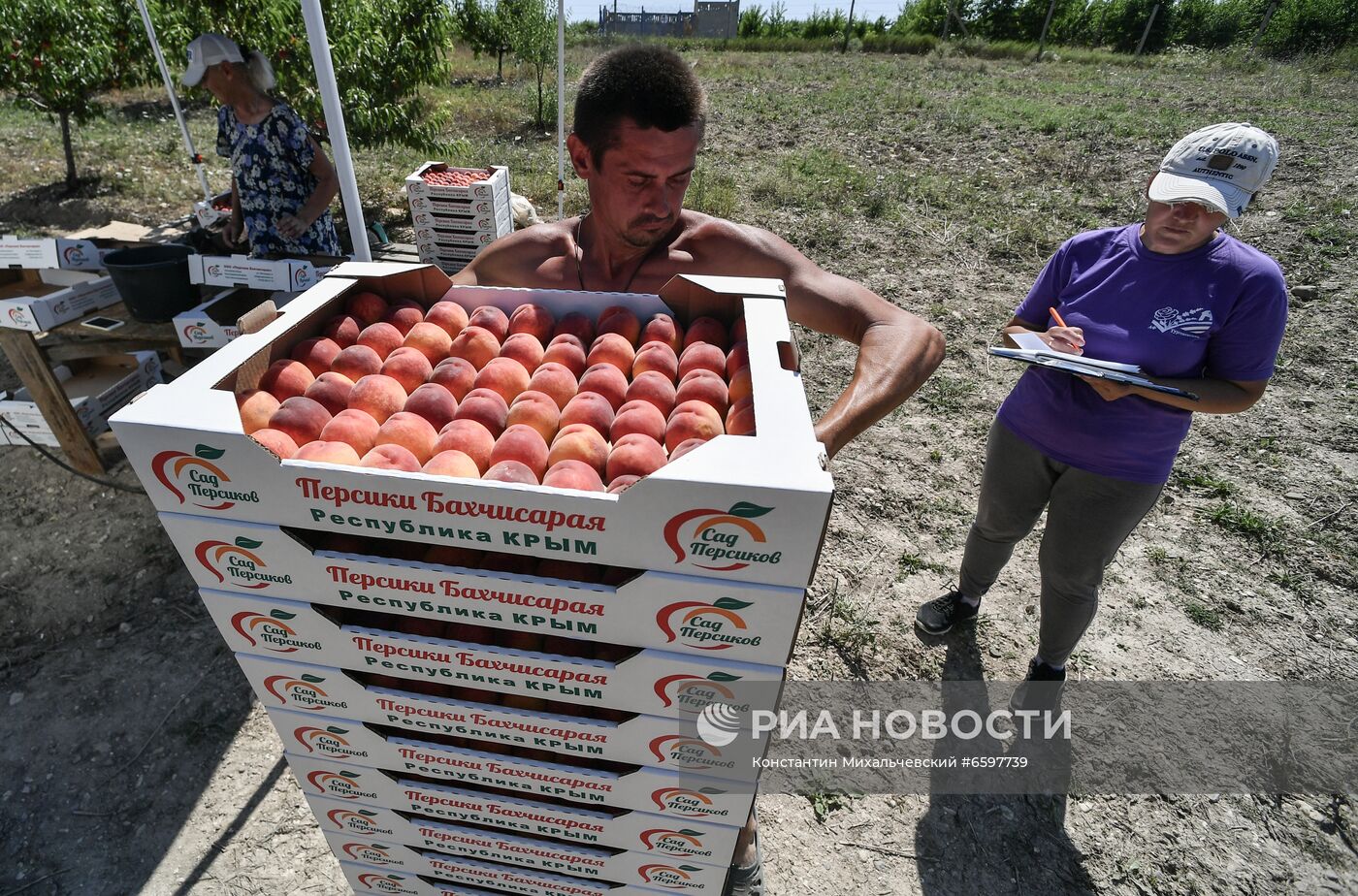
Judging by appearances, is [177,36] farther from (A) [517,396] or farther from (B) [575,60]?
(B) [575,60]

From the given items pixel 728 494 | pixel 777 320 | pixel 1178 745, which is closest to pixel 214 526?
pixel 728 494

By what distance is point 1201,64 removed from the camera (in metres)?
21.8

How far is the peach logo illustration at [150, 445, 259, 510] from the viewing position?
101 cm

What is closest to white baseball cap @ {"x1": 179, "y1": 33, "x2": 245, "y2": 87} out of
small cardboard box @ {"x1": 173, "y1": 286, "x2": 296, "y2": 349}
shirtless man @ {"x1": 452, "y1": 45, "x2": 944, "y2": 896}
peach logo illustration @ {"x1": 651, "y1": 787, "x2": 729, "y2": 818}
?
small cardboard box @ {"x1": 173, "y1": 286, "x2": 296, "y2": 349}

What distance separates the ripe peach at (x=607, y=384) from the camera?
4.25ft

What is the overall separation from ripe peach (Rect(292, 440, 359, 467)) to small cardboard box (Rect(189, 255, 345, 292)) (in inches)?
106

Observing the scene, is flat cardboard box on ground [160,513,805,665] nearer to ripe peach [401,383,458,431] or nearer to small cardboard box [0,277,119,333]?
ripe peach [401,383,458,431]

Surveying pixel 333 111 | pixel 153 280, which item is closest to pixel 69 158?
pixel 153 280

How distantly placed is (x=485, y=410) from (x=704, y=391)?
1.39 feet

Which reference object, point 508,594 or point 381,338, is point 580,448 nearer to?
point 508,594

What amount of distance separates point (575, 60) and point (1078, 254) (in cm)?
2223

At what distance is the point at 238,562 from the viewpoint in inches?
44.5

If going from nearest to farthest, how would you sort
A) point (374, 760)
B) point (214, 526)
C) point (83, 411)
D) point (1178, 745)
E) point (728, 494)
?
point (728, 494) → point (214, 526) → point (374, 760) → point (1178, 745) → point (83, 411)

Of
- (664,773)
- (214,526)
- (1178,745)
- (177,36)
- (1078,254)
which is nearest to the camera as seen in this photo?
(214,526)
